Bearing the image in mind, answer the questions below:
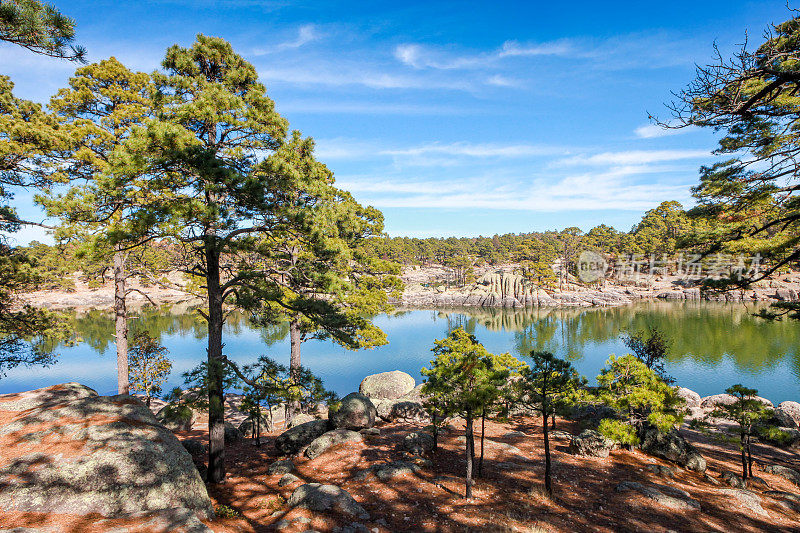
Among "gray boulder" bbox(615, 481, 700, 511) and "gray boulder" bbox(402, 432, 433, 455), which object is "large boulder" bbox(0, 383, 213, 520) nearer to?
"gray boulder" bbox(402, 432, 433, 455)

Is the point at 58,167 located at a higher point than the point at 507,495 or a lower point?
higher

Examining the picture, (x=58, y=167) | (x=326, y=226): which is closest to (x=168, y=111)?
(x=326, y=226)

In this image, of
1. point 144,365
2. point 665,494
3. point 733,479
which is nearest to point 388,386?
point 144,365

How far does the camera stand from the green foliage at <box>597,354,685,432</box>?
1188 centimetres

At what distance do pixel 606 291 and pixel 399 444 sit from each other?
84.6 metres

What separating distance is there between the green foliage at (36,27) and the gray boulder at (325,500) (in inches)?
400

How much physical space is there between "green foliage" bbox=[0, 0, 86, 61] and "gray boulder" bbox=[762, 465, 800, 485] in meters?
23.4

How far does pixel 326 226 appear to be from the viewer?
948cm

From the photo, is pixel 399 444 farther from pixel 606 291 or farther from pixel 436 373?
pixel 606 291

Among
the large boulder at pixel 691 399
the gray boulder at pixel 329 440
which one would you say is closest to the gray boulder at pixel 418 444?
the gray boulder at pixel 329 440

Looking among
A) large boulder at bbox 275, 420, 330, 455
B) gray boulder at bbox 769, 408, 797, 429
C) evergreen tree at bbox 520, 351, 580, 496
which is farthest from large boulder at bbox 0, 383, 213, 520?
gray boulder at bbox 769, 408, 797, 429

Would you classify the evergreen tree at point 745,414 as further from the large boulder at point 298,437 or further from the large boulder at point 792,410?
the large boulder at point 298,437

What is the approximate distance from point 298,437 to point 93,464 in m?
7.45

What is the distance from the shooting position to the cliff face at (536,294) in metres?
77.1
